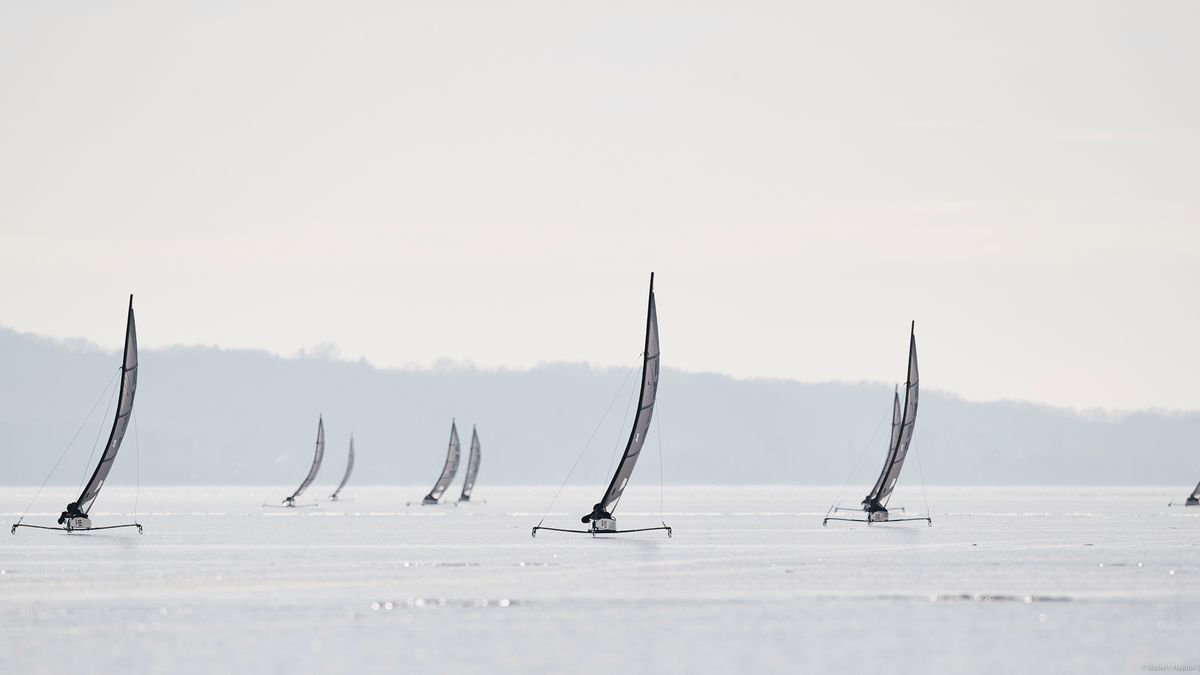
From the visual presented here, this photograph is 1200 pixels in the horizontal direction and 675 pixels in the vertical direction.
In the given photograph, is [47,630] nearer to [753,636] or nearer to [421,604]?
[421,604]

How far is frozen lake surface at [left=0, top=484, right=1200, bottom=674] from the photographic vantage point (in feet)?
156

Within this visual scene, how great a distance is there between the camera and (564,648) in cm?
4975

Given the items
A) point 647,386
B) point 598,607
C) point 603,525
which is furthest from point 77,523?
point 598,607

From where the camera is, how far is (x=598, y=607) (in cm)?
6181

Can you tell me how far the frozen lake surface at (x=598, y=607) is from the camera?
47.6 metres

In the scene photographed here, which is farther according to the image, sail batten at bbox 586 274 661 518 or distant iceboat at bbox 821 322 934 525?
distant iceboat at bbox 821 322 934 525

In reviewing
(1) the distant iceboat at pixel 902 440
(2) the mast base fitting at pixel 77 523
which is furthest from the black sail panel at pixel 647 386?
(2) the mast base fitting at pixel 77 523

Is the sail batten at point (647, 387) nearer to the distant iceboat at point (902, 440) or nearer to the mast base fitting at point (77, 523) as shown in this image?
the distant iceboat at point (902, 440)

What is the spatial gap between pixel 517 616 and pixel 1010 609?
53.6 ft

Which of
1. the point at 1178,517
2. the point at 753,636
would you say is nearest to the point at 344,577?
the point at 753,636

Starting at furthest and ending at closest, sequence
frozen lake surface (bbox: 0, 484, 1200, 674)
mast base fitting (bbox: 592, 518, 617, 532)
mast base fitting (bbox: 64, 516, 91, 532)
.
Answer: mast base fitting (bbox: 64, 516, 91, 532) < mast base fitting (bbox: 592, 518, 617, 532) < frozen lake surface (bbox: 0, 484, 1200, 674)

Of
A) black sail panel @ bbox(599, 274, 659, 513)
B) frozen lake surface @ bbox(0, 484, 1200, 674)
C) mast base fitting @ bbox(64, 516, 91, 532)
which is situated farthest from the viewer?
mast base fitting @ bbox(64, 516, 91, 532)

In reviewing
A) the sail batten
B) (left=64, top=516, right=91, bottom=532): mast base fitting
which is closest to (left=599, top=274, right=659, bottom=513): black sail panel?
Answer: the sail batten

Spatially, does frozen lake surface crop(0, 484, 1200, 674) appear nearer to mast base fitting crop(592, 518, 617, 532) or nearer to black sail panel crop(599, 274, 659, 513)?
mast base fitting crop(592, 518, 617, 532)
